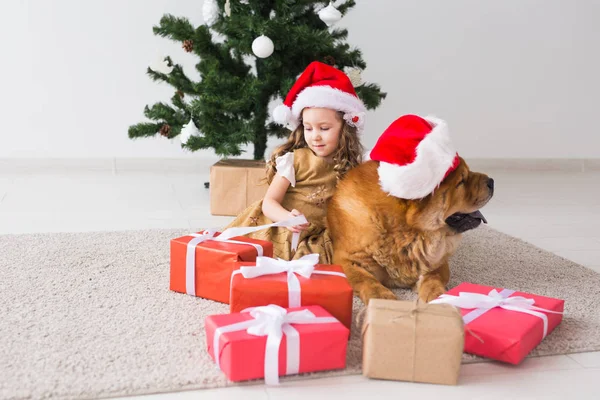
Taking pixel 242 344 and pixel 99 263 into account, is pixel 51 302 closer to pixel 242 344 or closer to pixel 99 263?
pixel 99 263

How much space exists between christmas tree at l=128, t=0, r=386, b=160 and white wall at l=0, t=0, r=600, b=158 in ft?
2.42

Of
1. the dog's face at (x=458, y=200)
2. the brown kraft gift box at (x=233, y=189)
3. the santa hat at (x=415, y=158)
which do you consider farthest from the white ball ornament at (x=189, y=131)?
the dog's face at (x=458, y=200)

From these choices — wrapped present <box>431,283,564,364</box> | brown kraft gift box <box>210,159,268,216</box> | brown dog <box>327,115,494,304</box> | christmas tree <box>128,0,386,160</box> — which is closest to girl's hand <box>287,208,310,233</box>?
brown dog <box>327,115,494,304</box>

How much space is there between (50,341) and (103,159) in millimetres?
2529

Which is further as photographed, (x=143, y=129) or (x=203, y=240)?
(x=143, y=129)

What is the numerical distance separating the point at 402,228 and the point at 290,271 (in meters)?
0.37

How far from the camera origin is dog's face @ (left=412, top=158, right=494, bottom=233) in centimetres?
174

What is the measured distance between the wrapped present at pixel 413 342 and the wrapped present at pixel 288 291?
0.58 ft

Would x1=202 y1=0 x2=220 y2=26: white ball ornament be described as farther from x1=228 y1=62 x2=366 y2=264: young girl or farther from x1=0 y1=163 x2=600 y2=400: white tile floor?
x1=228 y1=62 x2=366 y2=264: young girl

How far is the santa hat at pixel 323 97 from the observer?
2038 mm

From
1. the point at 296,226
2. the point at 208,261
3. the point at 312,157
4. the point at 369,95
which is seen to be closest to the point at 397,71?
the point at 369,95

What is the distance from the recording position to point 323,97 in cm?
204

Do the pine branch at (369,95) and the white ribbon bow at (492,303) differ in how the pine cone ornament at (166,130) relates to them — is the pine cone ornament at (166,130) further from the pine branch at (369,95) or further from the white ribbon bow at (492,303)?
the white ribbon bow at (492,303)

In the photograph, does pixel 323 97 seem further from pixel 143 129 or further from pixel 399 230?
pixel 143 129
